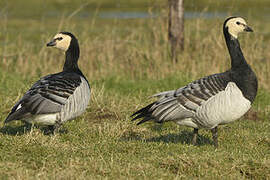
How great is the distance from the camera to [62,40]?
883cm

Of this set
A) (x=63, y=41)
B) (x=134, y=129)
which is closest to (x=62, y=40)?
(x=63, y=41)

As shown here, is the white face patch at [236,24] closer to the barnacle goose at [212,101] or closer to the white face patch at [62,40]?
the barnacle goose at [212,101]

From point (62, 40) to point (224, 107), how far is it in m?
3.38

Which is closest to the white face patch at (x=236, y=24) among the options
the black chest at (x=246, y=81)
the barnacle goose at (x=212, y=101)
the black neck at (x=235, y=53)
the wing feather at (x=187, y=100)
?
the black neck at (x=235, y=53)

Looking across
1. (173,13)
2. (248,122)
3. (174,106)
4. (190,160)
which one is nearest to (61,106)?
(174,106)

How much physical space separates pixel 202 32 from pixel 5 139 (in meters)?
8.52

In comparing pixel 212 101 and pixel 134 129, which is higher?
pixel 212 101

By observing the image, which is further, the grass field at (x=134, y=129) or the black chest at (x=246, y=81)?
the black chest at (x=246, y=81)

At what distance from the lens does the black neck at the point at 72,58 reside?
29.1ft

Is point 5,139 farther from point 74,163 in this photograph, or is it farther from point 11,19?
point 11,19

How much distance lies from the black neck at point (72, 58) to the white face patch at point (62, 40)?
0.08 m

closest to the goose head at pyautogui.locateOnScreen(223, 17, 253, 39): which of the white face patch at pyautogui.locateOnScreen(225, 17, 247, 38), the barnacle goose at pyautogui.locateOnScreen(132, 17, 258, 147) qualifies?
the white face patch at pyautogui.locateOnScreen(225, 17, 247, 38)

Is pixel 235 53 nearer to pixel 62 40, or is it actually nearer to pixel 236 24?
pixel 236 24

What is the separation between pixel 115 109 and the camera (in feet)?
31.9
